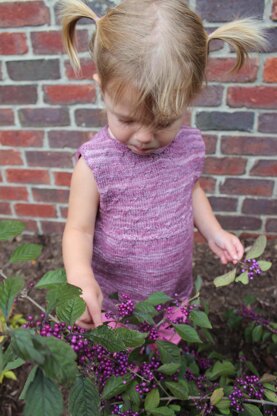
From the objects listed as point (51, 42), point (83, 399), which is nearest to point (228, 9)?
point (51, 42)

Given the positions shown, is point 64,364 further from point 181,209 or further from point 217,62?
point 217,62

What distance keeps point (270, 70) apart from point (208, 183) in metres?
0.50

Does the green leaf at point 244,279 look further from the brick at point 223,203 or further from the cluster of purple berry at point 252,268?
the brick at point 223,203

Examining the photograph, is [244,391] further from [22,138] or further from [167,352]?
[22,138]

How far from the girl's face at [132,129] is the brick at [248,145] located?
763 millimetres

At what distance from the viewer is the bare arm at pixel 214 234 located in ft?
3.59

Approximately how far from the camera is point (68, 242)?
973 millimetres

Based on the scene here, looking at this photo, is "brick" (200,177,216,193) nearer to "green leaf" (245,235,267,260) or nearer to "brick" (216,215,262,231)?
"brick" (216,215,262,231)

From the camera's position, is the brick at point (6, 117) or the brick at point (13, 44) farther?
the brick at point (6, 117)

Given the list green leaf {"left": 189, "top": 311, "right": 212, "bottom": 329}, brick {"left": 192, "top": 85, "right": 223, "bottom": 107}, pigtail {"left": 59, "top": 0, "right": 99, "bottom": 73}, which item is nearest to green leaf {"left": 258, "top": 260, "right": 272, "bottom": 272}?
green leaf {"left": 189, "top": 311, "right": 212, "bottom": 329}

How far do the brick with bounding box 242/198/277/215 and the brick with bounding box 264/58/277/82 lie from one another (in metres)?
0.51

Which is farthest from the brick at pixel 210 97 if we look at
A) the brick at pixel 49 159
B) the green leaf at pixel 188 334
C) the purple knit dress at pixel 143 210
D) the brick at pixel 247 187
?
the green leaf at pixel 188 334

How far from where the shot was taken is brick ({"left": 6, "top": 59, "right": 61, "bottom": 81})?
4.94 ft

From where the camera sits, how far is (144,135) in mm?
835
